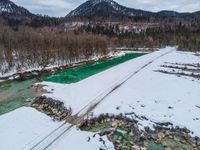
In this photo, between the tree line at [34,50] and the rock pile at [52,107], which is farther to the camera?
the tree line at [34,50]

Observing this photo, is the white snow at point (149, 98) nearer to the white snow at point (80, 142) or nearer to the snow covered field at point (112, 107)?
the snow covered field at point (112, 107)

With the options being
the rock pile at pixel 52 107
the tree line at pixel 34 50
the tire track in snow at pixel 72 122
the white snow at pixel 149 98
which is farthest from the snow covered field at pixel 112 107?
the tree line at pixel 34 50

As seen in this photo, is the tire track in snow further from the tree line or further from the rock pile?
the tree line

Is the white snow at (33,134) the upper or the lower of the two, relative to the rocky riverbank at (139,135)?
upper

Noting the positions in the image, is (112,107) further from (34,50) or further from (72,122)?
(34,50)

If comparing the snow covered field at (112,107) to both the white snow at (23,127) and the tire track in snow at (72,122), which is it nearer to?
the white snow at (23,127)

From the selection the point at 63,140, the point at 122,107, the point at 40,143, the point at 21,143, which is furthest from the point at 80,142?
the point at 122,107

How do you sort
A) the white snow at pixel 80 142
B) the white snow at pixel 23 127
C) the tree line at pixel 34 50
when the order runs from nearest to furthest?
the white snow at pixel 80 142
the white snow at pixel 23 127
the tree line at pixel 34 50

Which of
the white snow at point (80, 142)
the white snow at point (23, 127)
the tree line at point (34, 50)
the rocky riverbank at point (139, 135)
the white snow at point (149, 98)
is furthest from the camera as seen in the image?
the tree line at point (34, 50)
